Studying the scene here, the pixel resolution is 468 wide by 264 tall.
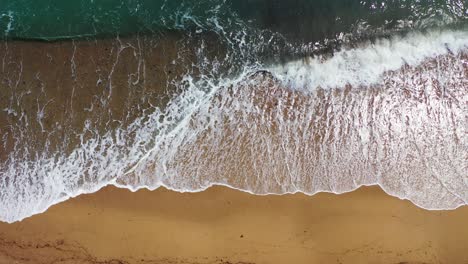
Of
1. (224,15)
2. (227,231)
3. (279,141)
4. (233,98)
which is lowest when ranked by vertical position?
(227,231)

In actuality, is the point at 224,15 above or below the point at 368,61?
above

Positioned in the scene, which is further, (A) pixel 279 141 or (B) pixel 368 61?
(B) pixel 368 61

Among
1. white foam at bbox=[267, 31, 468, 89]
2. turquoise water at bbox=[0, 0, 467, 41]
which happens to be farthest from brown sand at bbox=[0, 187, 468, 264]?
turquoise water at bbox=[0, 0, 467, 41]

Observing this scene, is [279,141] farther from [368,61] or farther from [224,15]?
[224,15]

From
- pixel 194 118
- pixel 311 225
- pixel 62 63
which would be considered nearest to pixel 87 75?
pixel 62 63

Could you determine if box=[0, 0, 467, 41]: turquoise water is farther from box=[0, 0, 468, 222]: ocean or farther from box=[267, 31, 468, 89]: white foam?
box=[267, 31, 468, 89]: white foam

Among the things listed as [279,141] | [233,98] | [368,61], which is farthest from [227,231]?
[368,61]

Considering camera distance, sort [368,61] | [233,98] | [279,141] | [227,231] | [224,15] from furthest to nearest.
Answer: [224,15]
[368,61]
[233,98]
[279,141]
[227,231]

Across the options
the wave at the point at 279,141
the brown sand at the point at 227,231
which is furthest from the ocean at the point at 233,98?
the brown sand at the point at 227,231
